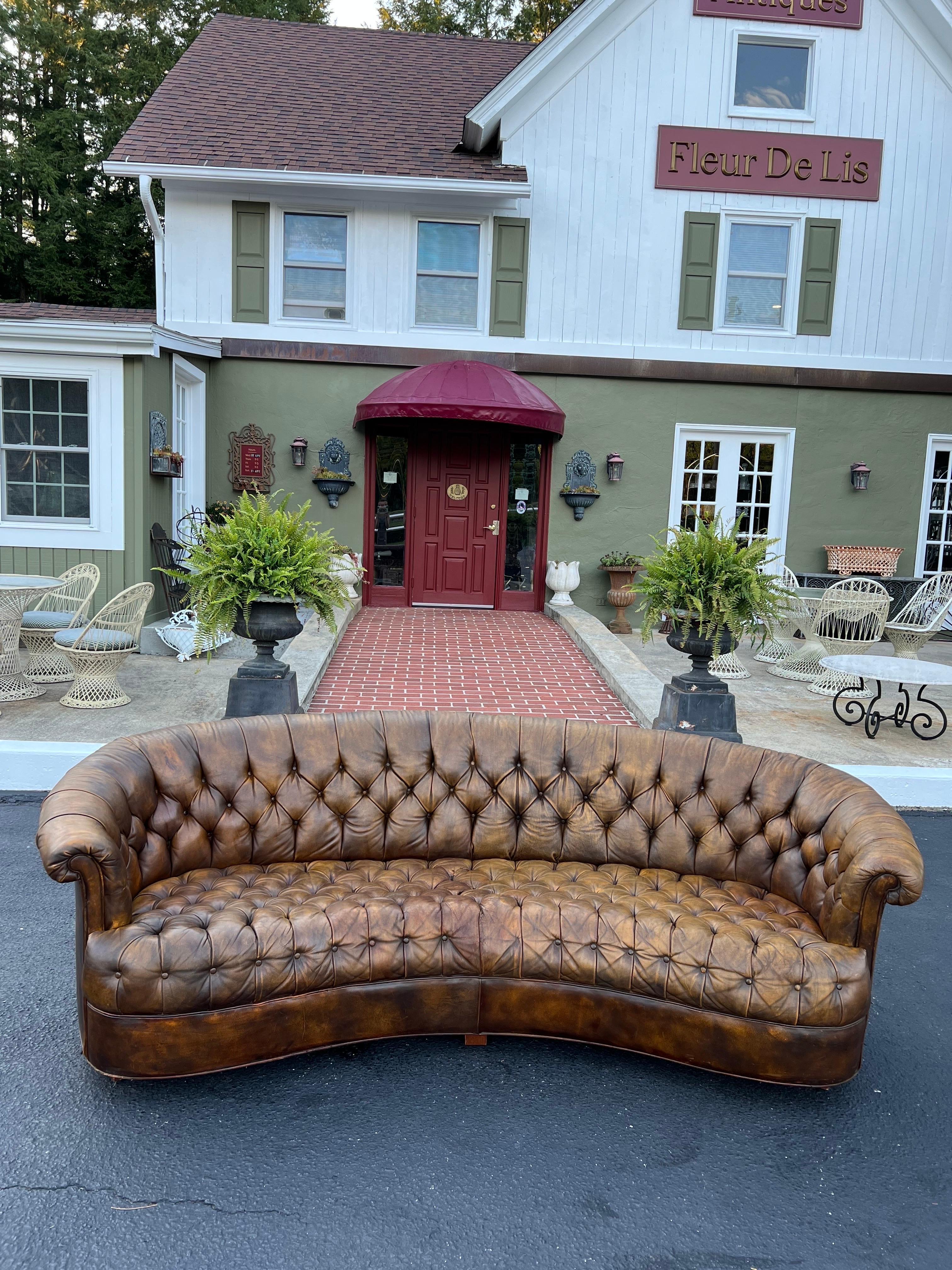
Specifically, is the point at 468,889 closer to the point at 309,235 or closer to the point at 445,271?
the point at 445,271

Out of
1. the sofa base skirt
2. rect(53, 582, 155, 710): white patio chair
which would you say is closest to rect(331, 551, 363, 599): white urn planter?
rect(53, 582, 155, 710): white patio chair

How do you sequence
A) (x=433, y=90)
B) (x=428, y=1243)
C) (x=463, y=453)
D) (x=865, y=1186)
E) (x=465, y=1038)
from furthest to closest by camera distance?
1. (x=433, y=90)
2. (x=463, y=453)
3. (x=465, y=1038)
4. (x=865, y=1186)
5. (x=428, y=1243)

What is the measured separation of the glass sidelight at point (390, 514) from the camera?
1166 centimetres

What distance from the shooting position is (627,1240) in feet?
7.93

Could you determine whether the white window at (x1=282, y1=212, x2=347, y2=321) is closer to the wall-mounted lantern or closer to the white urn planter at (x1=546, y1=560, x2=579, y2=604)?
the white urn planter at (x1=546, y1=560, x2=579, y2=604)

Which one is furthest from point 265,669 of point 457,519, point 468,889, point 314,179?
point 314,179

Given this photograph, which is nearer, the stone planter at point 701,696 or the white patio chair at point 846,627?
the stone planter at point 701,696

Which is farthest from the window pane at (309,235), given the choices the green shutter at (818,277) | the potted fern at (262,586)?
the potted fern at (262,586)

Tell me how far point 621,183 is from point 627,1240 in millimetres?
11360

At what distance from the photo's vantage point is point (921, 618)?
9977 millimetres

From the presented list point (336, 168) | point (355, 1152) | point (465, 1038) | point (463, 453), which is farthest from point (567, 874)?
point (336, 168)

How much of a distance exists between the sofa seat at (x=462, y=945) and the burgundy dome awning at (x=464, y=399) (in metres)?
7.47

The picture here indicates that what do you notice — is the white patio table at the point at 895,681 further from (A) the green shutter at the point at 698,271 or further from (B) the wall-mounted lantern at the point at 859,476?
(A) the green shutter at the point at 698,271

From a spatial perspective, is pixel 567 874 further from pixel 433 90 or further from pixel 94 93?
pixel 94 93
